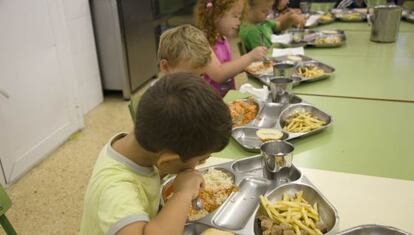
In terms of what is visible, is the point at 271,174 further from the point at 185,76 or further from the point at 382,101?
the point at 382,101

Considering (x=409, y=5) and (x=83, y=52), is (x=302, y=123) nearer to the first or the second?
(x=83, y=52)

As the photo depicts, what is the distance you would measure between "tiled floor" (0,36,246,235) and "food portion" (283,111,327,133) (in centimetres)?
120

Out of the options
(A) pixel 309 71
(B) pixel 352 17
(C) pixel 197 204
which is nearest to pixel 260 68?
(A) pixel 309 71

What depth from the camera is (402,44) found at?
8.15 ft

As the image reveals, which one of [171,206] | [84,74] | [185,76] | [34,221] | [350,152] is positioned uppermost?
[185,76]

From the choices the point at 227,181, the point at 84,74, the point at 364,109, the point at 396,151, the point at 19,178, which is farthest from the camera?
the point at 84,74

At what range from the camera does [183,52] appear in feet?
4.57

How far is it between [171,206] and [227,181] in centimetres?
31

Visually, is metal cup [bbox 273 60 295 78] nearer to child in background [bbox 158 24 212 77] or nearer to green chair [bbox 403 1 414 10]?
child in background [bbox 158 24 212 77]

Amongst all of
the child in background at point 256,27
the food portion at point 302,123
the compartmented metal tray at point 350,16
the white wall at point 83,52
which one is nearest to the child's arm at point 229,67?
the food portion at point 302,123

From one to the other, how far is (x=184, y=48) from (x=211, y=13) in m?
0.57

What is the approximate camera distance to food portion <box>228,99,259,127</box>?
4.83 feet

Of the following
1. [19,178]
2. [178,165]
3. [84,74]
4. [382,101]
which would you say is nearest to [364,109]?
[382,101]

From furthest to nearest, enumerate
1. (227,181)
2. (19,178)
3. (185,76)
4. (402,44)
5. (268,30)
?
(268,30) → (402,44) → (19,178) → (227,181) → (185,76)
